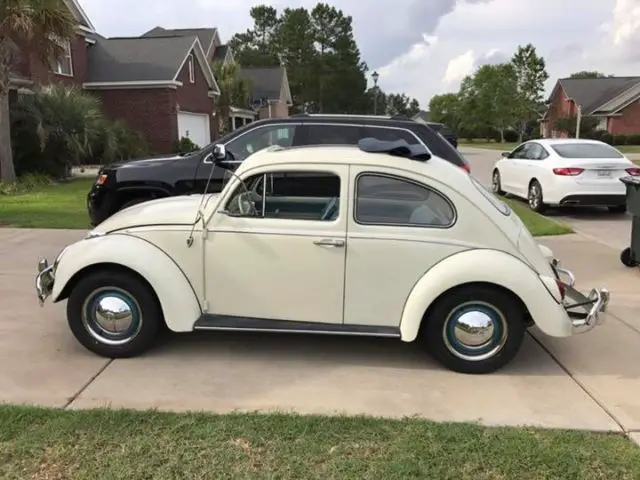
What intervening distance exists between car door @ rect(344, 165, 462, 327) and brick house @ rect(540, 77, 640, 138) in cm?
5412

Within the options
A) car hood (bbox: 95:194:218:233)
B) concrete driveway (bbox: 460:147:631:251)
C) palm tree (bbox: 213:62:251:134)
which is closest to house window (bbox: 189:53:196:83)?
palm tree (bbox: 213:62:251:134)

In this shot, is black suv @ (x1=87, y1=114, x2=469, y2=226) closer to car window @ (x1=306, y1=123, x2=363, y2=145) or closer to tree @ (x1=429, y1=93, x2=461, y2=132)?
car window @ (x1=306, y1=123, x2=363, y2=145)

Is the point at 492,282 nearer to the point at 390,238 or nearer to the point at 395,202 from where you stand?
the point at 390,238

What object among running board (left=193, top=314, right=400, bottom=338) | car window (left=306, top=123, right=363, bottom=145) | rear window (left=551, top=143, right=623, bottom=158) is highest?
car window (left=306, top=123, right=363, bottom=145)

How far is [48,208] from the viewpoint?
1228cm

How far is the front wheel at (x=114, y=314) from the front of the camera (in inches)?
180

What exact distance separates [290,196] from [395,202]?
31.8 inches

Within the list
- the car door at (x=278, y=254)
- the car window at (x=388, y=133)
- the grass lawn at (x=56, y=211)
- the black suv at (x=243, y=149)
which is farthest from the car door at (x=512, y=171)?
the car door at (x=278, y=254)

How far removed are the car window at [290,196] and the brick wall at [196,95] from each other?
81.6ft

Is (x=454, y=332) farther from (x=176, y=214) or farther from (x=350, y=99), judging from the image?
(x=350, y=99)

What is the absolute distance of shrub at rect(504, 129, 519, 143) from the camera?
71062 millimetres

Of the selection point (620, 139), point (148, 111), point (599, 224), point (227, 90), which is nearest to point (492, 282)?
point (599, 224)

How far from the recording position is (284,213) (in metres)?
4.62

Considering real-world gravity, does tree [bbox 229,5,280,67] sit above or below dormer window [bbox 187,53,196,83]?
above
